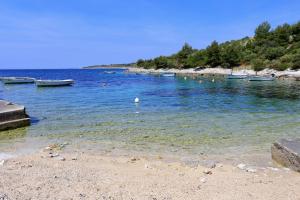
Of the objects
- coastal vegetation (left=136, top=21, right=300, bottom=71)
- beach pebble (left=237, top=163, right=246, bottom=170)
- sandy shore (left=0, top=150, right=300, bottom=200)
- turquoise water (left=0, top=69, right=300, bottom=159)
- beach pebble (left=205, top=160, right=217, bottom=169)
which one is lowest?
turquoise water (left=0, top=69, right=300, bottom=159)

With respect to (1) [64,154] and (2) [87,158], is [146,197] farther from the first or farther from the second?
(1) [64,154]

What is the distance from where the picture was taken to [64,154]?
12.4m

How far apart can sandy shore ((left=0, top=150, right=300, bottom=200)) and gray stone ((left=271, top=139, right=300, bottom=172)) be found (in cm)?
33

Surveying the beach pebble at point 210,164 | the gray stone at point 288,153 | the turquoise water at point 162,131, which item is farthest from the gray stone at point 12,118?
the gray stone at point 288,153

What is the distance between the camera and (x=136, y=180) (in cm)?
882

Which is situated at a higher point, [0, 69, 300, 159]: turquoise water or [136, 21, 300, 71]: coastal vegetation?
[136, 21, 300, 71]: coastal vegetation

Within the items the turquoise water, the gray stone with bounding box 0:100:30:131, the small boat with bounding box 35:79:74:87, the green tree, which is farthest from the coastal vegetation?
the gray stone with bounding box 0:100:30:131

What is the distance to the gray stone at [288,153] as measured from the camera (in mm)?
9941

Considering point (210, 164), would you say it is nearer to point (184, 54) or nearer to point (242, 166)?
point (242, 166)

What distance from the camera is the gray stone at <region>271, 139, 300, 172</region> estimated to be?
9941 mm

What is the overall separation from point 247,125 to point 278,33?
350 feet

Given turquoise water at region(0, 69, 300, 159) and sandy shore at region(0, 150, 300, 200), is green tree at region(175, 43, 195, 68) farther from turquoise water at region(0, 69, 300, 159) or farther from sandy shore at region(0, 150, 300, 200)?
sandy shore at region(0, 150, 300, 200)

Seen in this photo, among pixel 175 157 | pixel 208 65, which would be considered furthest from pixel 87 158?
pixel 208 65

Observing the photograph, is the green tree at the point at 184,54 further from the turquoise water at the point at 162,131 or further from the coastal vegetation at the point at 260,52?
the turquoise water at the point at 162,131
